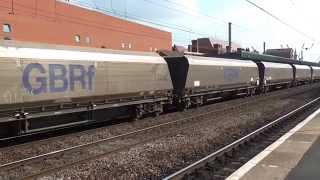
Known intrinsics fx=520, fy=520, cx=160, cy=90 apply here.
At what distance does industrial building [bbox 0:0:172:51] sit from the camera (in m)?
53.5

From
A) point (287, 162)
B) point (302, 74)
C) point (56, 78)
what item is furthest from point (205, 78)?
point (302, 74)

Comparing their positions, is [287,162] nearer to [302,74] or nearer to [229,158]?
[229,158]

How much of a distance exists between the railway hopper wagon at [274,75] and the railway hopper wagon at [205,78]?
15.8ft

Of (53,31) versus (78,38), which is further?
(78,38)

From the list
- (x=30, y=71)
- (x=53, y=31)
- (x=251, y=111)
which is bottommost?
(x=251, y=111)

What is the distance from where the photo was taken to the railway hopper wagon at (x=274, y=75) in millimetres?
43881

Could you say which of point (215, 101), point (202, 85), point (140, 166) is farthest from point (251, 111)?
point (140, 166)

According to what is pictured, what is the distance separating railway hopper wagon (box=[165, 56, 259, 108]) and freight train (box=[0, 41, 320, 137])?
0.05 meters

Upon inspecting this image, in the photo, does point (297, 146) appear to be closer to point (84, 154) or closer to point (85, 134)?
point (84, 154)

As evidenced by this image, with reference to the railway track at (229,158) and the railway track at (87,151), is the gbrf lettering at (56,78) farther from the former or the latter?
the railway track at (229,158)

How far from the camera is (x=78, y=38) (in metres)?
64.9

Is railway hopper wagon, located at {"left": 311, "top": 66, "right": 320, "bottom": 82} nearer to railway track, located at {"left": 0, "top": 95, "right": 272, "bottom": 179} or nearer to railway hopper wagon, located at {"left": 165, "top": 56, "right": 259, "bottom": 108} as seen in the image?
railway hopper wagon, located at {"left": 165, "top": 56, "right": 259, "bottom": 108}

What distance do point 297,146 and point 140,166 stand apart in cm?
415

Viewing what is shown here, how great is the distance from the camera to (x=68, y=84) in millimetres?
16516
